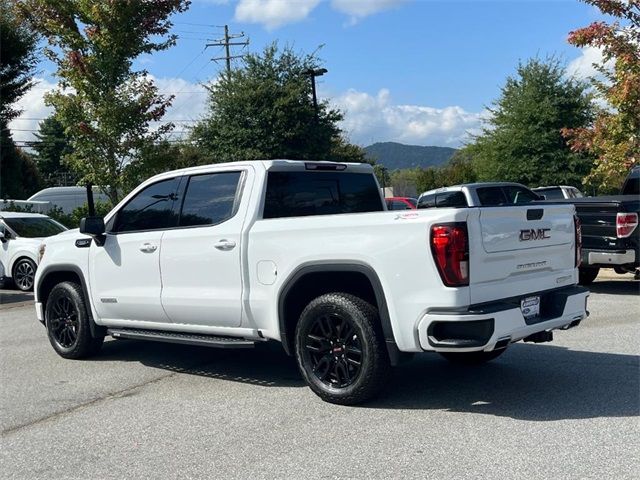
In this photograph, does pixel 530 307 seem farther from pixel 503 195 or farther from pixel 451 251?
pixel 503 195

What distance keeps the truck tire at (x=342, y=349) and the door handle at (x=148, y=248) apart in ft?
5.96

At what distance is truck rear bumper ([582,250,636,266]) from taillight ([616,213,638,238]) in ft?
0.88

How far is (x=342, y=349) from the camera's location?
546cm

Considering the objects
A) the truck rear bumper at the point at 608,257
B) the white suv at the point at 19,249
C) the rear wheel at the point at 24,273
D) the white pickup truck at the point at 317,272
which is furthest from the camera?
the rear wheel at the point at 24,273

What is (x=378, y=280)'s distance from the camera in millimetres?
5148

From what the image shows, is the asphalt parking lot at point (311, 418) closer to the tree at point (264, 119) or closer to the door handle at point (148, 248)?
the door handle at point (148, 248)

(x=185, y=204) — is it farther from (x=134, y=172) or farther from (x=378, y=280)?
(x=134, y=172)

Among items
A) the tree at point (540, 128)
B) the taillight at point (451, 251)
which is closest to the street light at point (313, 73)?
the tree at point (540, 128)

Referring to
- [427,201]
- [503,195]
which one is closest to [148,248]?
[427,201]

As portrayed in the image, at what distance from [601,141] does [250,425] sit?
11611 mm

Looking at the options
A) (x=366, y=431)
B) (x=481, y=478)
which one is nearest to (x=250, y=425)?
(x=366, y=431)

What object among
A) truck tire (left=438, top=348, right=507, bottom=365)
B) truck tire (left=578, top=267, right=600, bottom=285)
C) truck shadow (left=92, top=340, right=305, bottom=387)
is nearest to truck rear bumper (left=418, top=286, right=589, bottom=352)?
truck tire (left=438, top=348, right=507, bottom=365)

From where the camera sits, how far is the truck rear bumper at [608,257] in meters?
10.5

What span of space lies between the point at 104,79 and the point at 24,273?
4.93 meters
